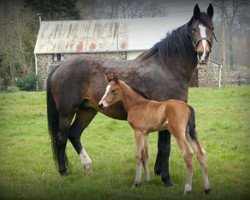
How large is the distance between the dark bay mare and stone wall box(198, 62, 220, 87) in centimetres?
2315

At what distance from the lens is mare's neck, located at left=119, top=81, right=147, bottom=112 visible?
17.6 feet

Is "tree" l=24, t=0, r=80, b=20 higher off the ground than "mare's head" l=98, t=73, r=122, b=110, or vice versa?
"tree" l=24, t=0, r=80, b=20

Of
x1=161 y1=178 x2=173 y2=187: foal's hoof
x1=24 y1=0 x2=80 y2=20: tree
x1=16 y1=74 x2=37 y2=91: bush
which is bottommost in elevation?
x1=16 y1=74 x2=37 y2=91: bush

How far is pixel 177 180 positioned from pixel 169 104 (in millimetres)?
1626

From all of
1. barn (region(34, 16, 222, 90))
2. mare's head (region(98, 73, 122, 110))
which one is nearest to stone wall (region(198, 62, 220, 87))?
barn (region(34, 16, 222, 90))

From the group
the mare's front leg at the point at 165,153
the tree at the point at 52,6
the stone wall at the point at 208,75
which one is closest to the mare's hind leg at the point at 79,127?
the mare's front leg at the point at 165,153

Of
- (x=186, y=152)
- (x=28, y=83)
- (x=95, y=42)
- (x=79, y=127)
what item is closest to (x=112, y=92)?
(x=186, y=152)

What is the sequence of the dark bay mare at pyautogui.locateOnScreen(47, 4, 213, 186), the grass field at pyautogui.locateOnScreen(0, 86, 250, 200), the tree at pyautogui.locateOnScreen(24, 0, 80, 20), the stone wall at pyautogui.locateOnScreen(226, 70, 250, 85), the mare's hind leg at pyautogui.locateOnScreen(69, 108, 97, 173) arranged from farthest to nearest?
the stone wall at pyautogui.locateOnScreen(226, 70, 250, 85) → the mare's hind leg at pyautogui.locateOnScreen(69, 108, 97, 173) → the dark bay mare at pyautogui.locateOnScreen(47, 4, 213, 186) → the grass field at pyautogui.locateOnScreen(0, 86, 250, 200) → the tree at pyautogui.locateOnScreen(24, 0, 80, 20)

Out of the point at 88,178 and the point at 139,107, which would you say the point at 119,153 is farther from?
the point at 139,107

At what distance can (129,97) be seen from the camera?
17.7 feet

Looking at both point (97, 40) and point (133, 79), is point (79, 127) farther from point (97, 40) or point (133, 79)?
point (97, 40)

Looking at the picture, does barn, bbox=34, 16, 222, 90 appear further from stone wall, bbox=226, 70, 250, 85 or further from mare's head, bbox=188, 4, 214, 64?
mare's head, bbox=188, 4, 214, 64

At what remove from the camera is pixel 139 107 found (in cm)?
527

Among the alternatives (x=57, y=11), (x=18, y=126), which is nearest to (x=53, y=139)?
(x=57, y=11)
